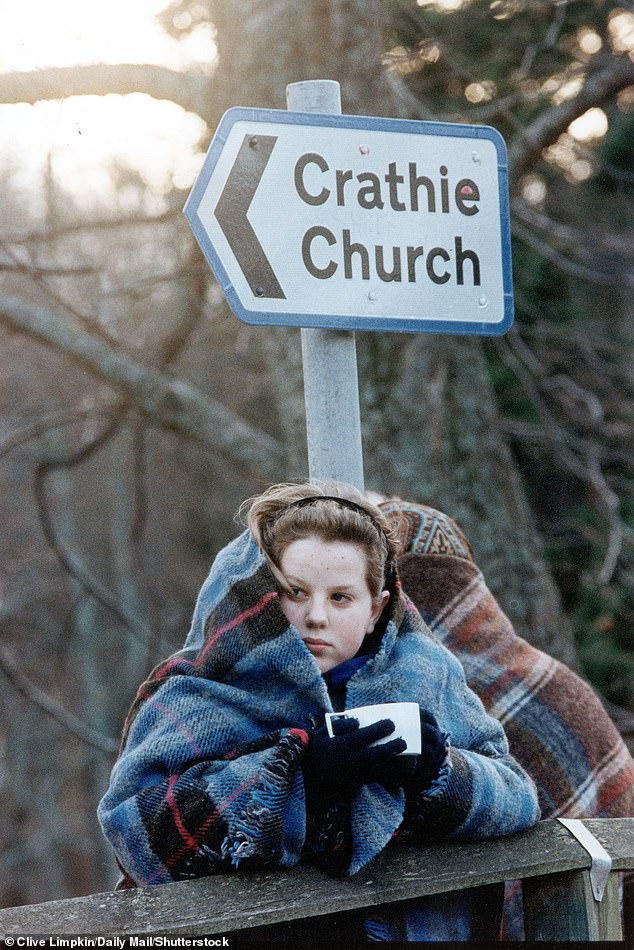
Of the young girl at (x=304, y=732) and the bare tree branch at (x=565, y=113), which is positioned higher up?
the bare tree branch at (x=565, y=113)

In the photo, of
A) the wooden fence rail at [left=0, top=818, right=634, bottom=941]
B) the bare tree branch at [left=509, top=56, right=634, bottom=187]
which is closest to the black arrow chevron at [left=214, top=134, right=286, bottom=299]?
the wooden fence rail at [left=0, top=818, right=634, bottom=941]

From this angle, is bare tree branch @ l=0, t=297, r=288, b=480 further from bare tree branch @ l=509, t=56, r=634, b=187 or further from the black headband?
the black headband

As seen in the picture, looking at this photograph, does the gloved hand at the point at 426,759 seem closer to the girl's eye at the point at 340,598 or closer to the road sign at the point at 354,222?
the girl's eye at the point at 340,598

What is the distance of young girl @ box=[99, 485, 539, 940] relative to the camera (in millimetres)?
1764

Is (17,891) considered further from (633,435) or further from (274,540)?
(274,540)

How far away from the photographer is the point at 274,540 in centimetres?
208

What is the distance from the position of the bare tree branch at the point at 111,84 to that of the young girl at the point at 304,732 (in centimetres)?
314

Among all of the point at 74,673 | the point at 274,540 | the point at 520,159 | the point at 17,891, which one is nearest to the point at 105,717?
the point at 74,673

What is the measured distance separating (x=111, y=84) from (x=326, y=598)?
11.7ft

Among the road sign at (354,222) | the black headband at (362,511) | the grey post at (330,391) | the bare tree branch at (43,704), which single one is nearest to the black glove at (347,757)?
the black headband at (362,511)

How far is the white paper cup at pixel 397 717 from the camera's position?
1.79m

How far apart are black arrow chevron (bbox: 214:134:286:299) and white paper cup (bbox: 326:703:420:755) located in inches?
30.5

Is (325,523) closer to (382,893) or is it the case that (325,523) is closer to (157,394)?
(382,893)

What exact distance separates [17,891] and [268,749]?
1769 centimetres
